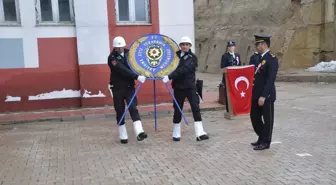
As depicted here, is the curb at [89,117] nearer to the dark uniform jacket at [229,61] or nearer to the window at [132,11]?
the dark uniform jacket at [229,61]

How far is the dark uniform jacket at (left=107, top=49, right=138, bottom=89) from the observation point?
6746 mm

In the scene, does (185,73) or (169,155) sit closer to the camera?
(169,155)

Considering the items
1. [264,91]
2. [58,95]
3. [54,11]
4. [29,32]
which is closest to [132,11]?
[54,11]

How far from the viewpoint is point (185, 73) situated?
679 centimetres

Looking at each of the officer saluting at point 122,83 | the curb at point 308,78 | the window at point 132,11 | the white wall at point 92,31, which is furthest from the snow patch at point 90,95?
the curb at point 308,78

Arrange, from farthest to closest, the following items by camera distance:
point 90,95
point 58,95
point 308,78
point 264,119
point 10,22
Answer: point 308,78
point 90,95
point 58,95
point 10,22
point 264,119

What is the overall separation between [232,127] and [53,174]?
161 inches

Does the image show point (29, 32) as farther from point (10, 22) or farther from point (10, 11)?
point (10, 11)

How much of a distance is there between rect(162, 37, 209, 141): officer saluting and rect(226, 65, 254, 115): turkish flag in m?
2.06

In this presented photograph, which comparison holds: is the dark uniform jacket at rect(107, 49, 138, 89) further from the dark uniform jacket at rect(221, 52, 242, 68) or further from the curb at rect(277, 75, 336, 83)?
the curb at rect(277, 75, 336, 83)

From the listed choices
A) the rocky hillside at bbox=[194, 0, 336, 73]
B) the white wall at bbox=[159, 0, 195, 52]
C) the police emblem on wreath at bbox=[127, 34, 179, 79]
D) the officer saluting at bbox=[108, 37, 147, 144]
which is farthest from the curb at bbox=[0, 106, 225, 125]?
the rocky hillside at bbox=[194, 0, 336, 73]

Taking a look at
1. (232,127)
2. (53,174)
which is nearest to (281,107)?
(232,127)

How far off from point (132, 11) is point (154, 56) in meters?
3.90

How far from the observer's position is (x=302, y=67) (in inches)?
854
